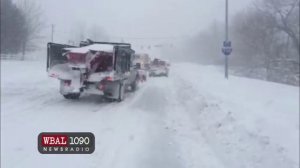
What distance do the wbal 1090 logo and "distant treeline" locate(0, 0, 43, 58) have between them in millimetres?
1987

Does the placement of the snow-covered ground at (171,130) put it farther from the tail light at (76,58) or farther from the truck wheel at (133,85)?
the truck wheel at (133,85)

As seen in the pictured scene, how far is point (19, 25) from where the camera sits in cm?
486

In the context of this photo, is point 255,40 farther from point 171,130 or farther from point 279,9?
point 171,130

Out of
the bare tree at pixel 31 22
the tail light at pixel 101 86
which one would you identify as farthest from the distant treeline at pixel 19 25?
the tail light at pixel 101 86

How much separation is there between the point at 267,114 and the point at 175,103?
686 cm

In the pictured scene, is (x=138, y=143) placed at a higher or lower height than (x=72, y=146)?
lower

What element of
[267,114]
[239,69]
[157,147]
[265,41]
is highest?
[265,41]

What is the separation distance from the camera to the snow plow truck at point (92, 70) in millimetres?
10871

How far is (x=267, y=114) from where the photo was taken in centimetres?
737

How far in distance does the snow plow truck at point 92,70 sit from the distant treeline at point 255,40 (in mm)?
3155

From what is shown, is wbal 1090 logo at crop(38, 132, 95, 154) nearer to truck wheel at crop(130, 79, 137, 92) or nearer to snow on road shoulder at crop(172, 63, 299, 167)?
snow on road shoulder at crop(172, 63, 299, 167)

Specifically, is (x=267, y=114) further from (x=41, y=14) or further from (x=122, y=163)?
(x=41, y=14)

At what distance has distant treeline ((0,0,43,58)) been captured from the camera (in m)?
4.20

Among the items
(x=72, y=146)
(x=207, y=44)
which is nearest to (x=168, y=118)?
(x=207, y=44)
